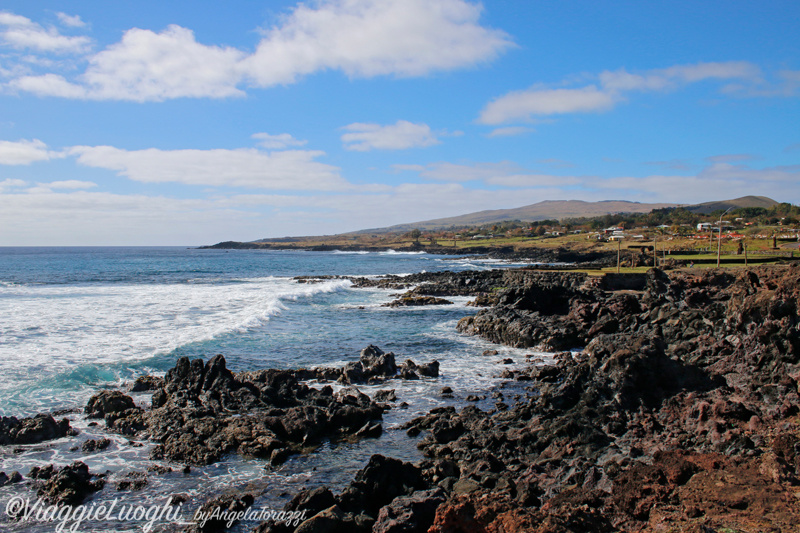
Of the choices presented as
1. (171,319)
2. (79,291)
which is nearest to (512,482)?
(171,319)

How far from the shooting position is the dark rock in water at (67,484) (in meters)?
9.18

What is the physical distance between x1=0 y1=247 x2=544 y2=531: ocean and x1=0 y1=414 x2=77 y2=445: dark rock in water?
0.42m

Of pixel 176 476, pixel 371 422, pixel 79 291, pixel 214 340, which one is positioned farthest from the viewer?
pixel 79 291

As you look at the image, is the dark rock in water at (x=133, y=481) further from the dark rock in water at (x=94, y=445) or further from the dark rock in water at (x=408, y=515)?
the dark rock in water at (x=408, y=515)

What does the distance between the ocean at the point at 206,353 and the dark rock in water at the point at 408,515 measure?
2690mm

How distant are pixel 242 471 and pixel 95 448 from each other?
4.11 m

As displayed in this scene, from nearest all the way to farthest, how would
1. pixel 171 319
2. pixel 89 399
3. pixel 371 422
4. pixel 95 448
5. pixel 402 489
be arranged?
pixel 402 489
pixel 95 448
pixel 371 422
pixel 89 399
pixel 171 319

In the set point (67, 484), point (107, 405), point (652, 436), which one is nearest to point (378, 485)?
point (652, 436)

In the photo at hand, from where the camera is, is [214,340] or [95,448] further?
[214,340]

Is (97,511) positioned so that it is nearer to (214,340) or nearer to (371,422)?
(371,422)

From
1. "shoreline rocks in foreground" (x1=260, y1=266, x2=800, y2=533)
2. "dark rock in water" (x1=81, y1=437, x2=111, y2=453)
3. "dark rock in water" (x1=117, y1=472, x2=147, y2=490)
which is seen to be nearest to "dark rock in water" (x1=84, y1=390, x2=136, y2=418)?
"dark rock in water" (x1=81, y1=437, x2=111, y2=453)

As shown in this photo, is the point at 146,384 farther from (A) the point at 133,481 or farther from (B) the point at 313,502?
(B) the point at 313,502

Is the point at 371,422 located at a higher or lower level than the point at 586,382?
lower

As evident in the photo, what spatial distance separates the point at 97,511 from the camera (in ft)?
29.5
